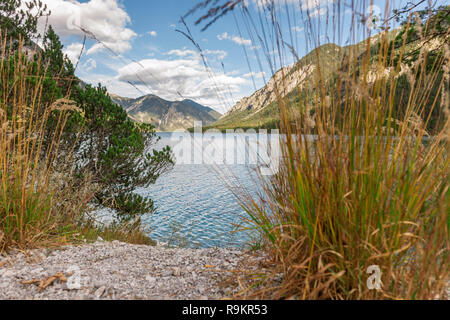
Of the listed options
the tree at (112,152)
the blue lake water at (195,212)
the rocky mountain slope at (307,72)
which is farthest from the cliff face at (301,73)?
the tree at (112,152)

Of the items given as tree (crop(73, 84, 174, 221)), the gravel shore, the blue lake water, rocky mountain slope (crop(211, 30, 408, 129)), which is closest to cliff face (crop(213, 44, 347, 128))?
rocky mountain slope (crop(211, 30, 408, 129))

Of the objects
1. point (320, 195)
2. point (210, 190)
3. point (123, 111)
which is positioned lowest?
point (210, 190)

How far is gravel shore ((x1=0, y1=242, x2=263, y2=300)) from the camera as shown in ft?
5.87

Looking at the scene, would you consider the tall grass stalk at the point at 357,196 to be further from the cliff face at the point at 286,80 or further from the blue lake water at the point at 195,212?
the blue lake water at the point at 195,212

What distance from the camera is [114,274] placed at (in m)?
2.08

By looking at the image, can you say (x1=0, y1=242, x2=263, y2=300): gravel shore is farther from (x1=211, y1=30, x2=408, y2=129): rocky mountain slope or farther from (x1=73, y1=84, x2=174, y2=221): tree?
(x1=73, y1=84, x2=174, y2=221): tree

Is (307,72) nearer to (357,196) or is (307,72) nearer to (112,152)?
(357,196)

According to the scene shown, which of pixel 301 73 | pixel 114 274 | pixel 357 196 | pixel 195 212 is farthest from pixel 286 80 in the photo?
pixel 195 212

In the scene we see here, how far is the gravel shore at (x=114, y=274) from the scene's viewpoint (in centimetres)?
179

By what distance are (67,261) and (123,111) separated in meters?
5.50

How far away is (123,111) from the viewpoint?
7223 mm

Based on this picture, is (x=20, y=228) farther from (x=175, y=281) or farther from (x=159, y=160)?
(x=159, y=160)

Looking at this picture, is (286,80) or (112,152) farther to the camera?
(112,152)
